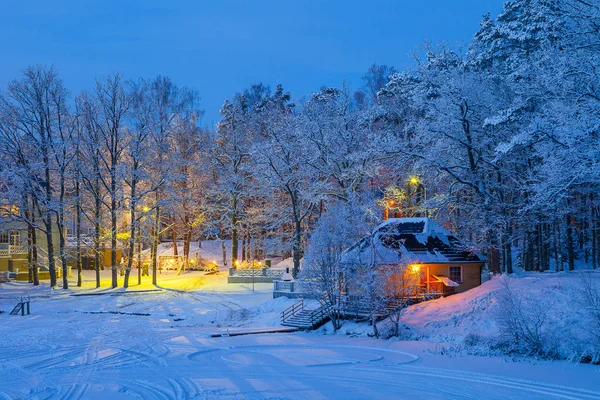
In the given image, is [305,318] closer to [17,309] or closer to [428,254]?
[428,254]

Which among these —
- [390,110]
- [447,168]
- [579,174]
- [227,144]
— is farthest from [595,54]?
[227,144]

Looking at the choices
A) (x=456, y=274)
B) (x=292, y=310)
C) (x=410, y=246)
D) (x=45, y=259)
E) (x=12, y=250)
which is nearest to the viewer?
(x=292, y=310)

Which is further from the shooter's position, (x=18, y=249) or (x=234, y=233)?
(x=18, y=249)

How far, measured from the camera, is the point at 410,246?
1211 inches

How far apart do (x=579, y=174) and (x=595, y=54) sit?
200 inches

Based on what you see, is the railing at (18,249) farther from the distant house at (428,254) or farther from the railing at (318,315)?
the distant house at (428,254)

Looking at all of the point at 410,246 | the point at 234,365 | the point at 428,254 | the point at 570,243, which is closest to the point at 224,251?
the point at 410,246

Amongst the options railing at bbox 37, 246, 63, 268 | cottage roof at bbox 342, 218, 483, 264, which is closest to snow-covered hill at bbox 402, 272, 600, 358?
cottage roof at bbox 342, 218, 483, 264

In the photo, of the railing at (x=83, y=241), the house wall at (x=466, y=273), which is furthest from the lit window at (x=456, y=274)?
the railing at (x=83, y=241)

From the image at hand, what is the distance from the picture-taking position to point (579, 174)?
17.2 metres

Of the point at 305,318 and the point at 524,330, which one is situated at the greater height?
the point at 524,330

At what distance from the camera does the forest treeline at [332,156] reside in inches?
1168

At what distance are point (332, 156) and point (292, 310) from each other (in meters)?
12.5

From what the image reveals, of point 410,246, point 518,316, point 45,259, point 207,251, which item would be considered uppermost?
point 410,246
